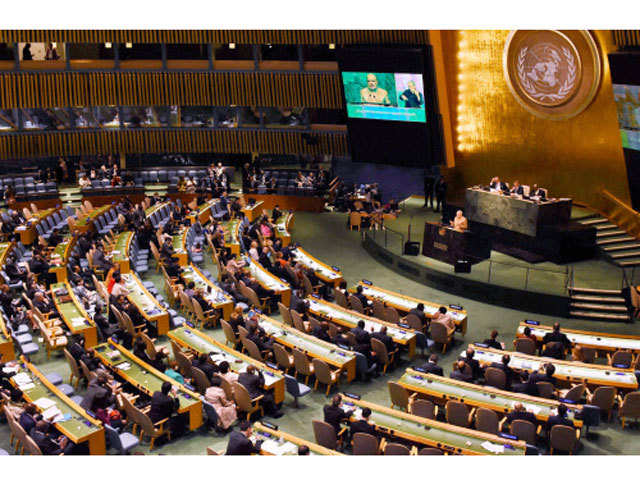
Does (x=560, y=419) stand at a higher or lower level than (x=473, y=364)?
lower

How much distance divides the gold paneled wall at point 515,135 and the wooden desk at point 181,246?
901 centimetres

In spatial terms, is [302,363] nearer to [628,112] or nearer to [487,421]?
[487,421]

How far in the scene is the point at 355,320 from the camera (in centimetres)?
1380

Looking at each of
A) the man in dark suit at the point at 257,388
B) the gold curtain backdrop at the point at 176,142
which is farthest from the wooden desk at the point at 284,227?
the man in dark suit at the point at 257,388

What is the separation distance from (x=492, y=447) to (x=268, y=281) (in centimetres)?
847

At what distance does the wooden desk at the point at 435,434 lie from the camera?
891 centimetres

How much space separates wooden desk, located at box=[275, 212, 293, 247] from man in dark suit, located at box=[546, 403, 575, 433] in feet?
39.4

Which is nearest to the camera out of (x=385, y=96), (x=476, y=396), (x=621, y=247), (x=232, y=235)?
(x=476, y=396)

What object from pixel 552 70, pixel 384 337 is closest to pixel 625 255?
pixel 552 70

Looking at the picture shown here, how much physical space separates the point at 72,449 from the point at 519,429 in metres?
6.41

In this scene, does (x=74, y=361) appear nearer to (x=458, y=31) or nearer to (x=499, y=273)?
(x=499, y=273)

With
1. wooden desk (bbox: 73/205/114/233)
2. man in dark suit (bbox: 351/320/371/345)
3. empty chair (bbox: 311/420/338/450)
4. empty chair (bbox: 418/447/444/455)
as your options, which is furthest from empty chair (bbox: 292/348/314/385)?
wooden desk (bbox: 73/205/114/233)

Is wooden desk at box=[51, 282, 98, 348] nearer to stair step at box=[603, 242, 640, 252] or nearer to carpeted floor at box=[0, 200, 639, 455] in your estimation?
carpeted floor at box=[0, 200, 639, 455]

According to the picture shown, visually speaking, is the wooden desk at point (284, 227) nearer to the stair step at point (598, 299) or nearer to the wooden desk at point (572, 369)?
the stair step at point (598, 299)
